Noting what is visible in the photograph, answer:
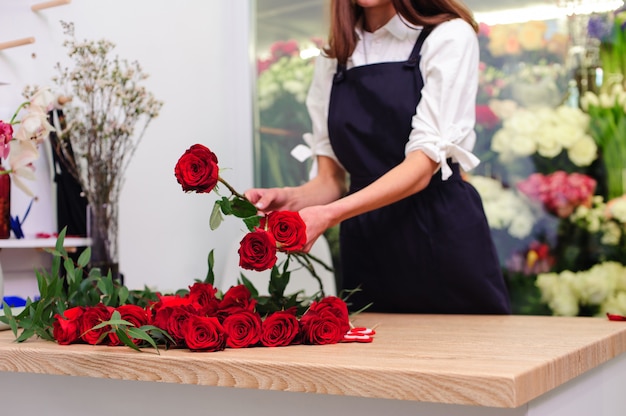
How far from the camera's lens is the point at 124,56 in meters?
2.77

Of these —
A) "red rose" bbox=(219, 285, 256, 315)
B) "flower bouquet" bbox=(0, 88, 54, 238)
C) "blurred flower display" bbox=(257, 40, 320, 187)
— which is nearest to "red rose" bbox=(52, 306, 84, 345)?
"red rose" bbox=(219, 285, 256, 315)

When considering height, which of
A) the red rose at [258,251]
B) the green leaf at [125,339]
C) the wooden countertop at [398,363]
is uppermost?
the red rose at [258,251]

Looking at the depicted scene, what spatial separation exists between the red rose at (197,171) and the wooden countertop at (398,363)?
235 mm

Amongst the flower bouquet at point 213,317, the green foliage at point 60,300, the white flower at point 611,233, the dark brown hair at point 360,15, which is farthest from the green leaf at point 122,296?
the white flower at point 611,233

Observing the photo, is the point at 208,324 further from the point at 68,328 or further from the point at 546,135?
the point at 546,135

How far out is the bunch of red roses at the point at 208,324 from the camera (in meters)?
1.13

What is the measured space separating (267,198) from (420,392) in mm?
791

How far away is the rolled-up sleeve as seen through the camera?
176 centimetres

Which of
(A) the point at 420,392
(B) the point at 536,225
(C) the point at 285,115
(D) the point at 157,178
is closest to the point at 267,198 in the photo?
(A) the point at 420,392

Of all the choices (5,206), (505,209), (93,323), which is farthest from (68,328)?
(505,209)

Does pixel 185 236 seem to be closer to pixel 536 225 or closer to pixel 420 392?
pixel 536 225

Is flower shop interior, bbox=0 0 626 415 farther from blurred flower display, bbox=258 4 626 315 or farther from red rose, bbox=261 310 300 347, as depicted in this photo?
red rose, bbox=261 310 300 347

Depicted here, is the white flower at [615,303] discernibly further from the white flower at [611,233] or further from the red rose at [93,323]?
the red rose at [93,323]

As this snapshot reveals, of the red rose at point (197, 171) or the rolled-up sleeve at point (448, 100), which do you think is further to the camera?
the rolled-up sleeve at point (448, 100)
